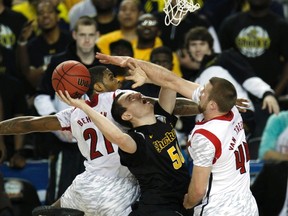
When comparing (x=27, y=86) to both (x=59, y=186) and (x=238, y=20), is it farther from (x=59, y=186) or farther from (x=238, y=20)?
(x=238, y=20)

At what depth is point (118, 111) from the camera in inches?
305

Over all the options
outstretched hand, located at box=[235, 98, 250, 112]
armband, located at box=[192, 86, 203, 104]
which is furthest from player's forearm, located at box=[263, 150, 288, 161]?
armband, located at box=[192, 86, 203, 104]

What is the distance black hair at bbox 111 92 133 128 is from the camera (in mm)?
7730

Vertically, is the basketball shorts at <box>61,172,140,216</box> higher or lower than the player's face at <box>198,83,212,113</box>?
lower

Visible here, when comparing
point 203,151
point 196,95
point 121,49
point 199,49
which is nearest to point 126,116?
point 196,95

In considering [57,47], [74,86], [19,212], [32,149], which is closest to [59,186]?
[19,212]

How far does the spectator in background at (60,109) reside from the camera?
10359 millimetres

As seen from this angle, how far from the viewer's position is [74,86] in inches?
306

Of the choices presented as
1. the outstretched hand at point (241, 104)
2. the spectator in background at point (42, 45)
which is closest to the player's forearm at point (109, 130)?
the outstretched hand at point (241, 104)

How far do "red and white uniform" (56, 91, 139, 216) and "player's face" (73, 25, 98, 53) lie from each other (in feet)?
8.37

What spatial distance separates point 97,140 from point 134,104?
0.54 m

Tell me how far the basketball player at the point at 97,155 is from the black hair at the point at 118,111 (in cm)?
17

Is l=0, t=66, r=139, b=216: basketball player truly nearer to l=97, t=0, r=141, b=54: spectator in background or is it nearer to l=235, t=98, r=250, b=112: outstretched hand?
l=235, t=98, r=250, b=112: outstretched hand

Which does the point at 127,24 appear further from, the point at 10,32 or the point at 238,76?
the point at 238,76
